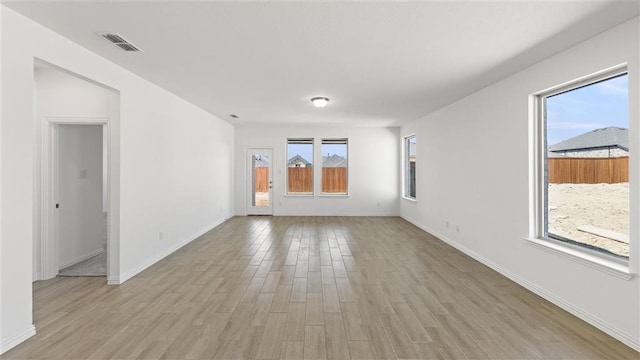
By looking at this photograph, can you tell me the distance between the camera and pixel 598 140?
289 cm

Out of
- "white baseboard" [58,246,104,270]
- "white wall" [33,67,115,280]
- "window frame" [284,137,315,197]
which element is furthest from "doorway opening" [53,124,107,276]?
"window frame" [284,137,315,197]

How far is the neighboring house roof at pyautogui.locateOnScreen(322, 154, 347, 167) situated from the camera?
8.92 m

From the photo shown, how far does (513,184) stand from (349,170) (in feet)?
17.1

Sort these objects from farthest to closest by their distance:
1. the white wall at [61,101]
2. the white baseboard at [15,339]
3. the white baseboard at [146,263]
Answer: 1. the white wall at [61,101]
2. the white baseboard at [146,263]
3. the white baseboard at [15,339]

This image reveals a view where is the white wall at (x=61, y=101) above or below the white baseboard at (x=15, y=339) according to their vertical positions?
above

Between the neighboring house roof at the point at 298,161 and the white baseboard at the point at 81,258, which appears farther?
the neighboring house roof at the point at 298,161

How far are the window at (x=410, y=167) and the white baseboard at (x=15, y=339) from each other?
711 cm

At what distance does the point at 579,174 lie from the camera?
10.2 ft

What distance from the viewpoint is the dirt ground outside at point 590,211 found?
2623mm

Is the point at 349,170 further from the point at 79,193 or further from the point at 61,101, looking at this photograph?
the point at 61,101

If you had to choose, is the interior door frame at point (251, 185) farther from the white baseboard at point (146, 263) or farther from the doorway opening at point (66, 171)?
the doorway opening at point (66, 171)

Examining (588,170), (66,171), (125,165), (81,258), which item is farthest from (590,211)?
(81,258)

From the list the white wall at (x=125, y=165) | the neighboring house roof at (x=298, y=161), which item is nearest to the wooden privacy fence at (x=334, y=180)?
the neighboring house roof at (x=298, y=161)

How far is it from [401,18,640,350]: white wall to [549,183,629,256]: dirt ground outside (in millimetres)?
256
